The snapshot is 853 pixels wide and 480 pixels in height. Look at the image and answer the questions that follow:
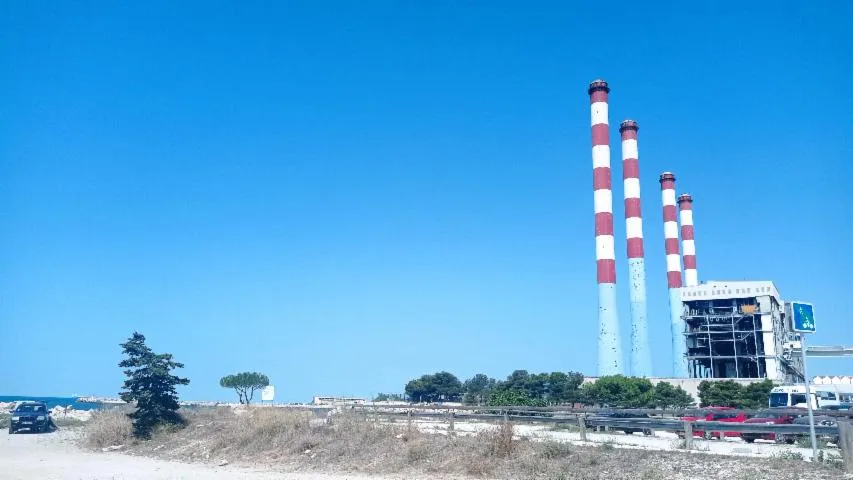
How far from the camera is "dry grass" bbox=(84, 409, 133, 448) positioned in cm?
2597

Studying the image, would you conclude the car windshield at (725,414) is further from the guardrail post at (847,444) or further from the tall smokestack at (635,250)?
the tall smokestack at (635,250)

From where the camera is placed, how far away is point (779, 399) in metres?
31.0

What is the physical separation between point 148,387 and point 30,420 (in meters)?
10.4

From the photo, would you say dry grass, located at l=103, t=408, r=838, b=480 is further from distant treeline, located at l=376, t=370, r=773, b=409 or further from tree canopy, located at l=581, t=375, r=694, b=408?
tree canopy, located at l=581, t=375, r=694, b=408

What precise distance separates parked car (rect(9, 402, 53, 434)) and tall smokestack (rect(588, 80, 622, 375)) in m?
39.1

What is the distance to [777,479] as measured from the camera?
13367mm

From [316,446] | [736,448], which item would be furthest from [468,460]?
[736,448]

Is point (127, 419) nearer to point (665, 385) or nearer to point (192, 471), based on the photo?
point (192, 471)

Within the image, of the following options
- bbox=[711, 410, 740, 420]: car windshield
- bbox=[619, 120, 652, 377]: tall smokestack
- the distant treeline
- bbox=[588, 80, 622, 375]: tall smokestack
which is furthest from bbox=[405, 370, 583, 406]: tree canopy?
bbox=[711, 410, 740, 420]: car windshield

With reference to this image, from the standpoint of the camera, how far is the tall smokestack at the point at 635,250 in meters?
61.8

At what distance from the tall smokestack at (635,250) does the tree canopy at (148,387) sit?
144 feet

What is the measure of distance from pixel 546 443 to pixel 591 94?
47.7 meters

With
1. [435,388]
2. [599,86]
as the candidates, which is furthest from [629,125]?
[435,388]

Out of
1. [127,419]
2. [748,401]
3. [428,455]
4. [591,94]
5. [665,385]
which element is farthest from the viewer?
[591,94]
